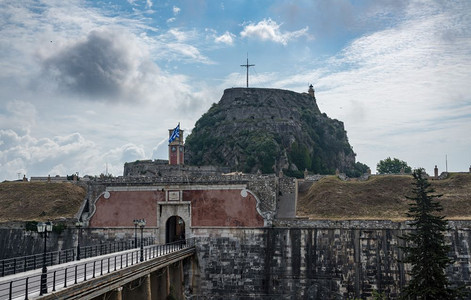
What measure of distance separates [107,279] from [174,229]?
18064 millimetres

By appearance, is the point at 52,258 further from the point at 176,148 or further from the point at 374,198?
the point at 176,148

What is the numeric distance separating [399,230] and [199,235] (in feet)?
41.5

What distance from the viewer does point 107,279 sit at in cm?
1825

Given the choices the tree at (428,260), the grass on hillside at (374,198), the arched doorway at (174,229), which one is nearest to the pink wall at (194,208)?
the arched doorway at (174,229)

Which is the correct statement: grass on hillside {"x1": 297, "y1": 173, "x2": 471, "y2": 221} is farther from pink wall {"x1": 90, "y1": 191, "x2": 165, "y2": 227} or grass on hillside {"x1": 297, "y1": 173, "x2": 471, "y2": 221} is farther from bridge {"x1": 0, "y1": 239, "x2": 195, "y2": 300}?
pink wall {"x1": 90, "y1": 191, "x2": 165, "y2": 227}

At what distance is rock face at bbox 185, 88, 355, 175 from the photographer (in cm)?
7062

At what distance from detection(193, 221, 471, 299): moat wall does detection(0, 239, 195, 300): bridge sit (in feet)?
7.31

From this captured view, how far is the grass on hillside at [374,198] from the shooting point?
110 ft

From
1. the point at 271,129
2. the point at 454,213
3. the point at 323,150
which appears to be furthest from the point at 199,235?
the point at 323,150

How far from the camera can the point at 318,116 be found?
85062mm

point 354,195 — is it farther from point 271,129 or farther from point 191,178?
point 271,129

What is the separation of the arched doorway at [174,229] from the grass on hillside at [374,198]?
8796 mm

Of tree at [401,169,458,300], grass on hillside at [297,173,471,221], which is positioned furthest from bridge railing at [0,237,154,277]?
tree at [401,169,458,300]

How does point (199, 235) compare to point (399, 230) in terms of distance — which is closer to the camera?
point (399, 230)
